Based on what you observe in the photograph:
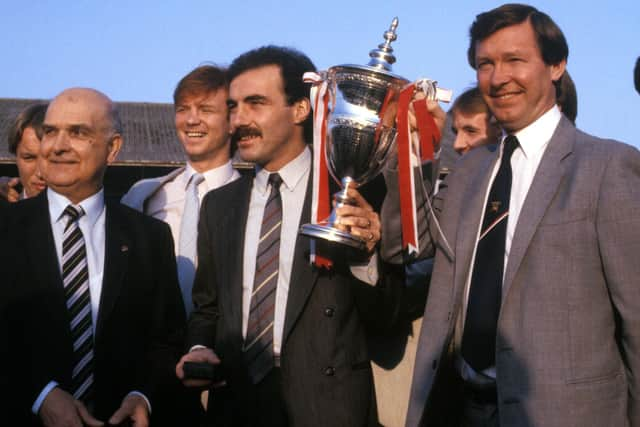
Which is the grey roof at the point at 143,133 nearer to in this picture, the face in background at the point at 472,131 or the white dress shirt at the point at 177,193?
the white dress shirt at the point at 177,193

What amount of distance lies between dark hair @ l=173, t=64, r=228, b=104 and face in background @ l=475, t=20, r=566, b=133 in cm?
198

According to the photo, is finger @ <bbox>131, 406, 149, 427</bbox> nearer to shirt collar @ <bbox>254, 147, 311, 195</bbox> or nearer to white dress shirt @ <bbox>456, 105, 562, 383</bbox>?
shirt collar @ <bbox>254, 147, 311, 195</bbox>

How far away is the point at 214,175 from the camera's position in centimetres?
424

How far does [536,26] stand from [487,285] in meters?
0.93

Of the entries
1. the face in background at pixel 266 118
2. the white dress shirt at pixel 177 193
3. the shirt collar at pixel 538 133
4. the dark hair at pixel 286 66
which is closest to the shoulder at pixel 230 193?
the face in background at pixel 266 118

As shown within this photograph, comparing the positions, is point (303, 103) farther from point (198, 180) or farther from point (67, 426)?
point (67, 426)

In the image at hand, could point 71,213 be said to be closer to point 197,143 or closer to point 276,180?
point 276,180

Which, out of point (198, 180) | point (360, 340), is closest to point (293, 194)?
point (360, 340)

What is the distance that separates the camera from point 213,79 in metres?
4.23

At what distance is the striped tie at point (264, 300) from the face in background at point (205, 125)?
3.95 feet

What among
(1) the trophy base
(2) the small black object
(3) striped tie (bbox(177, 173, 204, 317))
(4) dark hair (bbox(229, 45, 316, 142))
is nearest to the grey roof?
(3) striped tie (bbox(177, 173, 204, 317))

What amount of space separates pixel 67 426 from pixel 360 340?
1.12 meters

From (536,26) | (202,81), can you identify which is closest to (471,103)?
(536,26)

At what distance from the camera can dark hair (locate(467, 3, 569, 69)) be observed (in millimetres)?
2592
